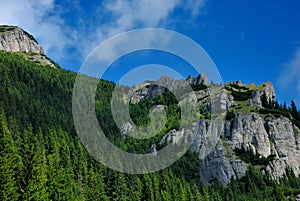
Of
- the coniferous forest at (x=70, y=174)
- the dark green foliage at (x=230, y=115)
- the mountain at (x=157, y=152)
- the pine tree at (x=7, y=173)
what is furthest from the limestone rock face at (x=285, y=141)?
the pine tree at (x=7, y=173)

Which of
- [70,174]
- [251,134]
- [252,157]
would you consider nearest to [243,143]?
[251,134]

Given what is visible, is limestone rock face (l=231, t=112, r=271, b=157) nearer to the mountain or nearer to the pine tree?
the mountain

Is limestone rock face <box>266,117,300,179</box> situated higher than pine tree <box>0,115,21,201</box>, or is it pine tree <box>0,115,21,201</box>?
limestone rock face <box>266,117,300,179</box>

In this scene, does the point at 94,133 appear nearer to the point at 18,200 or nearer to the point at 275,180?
the point at 275,180

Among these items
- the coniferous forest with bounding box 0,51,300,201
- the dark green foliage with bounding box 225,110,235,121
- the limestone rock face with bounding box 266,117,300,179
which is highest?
the dark green foliage with bounding box 225,110,235,121

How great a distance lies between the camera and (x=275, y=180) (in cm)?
15112

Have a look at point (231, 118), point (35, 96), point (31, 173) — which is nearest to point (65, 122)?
point (35, 96)

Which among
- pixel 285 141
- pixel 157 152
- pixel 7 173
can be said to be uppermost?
pixel 285 141

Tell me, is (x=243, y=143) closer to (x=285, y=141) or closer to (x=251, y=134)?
(x=251, y=134)

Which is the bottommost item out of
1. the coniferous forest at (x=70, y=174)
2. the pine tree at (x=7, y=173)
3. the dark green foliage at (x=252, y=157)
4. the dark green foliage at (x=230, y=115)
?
the pine tree at (x=7, y=173)

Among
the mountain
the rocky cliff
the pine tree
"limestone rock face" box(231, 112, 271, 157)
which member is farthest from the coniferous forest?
"limestone rock face" box(231, 112, 271, 157)

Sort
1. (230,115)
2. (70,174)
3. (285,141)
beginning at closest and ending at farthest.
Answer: (70,174), (285,141), (230,115)

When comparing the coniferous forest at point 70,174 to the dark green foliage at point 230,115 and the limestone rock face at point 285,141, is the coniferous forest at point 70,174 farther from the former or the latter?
the dark green foliage at point 230,115

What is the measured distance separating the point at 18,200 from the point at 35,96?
15057 centimetres
